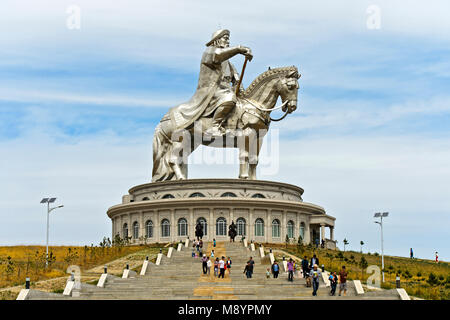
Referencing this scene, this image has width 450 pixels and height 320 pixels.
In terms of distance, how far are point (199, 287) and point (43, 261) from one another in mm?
17289

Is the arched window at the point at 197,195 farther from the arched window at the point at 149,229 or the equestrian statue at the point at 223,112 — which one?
the arched window at the point at 149,229

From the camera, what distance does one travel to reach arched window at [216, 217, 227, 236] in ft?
189

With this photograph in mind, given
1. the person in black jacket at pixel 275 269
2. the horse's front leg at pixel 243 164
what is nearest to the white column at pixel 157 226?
the horse's front leg at pixel 243 164

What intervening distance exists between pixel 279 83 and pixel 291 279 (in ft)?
81.3

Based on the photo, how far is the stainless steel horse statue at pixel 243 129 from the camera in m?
57.5

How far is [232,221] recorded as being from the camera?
5647cm

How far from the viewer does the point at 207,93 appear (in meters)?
58.2

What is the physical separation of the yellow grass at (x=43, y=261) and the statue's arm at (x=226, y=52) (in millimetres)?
14723

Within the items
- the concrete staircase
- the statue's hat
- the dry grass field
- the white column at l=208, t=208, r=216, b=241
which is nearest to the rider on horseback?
the statue's hat

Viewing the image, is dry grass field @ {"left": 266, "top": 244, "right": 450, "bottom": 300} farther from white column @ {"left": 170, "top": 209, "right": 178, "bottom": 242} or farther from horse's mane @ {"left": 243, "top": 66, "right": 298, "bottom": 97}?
horse's mane @ {"left": 243, "top": 66, "right": 298, "bottom": 97}

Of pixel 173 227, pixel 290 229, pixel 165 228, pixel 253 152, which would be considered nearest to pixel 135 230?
pixel 165 228

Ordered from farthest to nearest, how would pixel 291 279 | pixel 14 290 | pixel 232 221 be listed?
1. pixel 232 221
2. pixel 291 279
3. pixel 14 290
